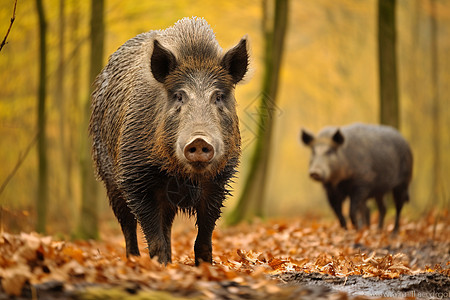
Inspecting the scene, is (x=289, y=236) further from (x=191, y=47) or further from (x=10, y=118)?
(x=10, y=118)

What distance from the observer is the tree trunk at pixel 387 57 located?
12953 mm

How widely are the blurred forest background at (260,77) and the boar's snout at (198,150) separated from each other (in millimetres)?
2845

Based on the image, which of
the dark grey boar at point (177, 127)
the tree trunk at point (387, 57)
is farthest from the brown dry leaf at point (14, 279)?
the tree trunk at point (387, 57)

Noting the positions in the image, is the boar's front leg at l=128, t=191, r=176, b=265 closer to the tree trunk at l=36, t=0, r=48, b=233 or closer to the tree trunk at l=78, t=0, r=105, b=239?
the tree trunk at l=36, t=0, r=48, b=233

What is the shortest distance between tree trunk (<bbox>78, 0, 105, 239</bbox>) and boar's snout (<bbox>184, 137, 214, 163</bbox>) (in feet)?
23.4

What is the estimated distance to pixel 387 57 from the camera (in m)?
13.0

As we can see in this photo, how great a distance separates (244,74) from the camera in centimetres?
569

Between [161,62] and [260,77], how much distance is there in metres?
20.8

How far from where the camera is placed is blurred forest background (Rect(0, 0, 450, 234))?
15.2 meters

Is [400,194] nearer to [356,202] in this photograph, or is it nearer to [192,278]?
[356,202]

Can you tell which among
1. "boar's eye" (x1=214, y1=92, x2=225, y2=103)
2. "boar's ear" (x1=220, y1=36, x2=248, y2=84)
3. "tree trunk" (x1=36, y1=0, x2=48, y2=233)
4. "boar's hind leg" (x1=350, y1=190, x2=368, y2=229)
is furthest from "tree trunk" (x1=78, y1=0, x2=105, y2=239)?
"boar's eye" (x1=214, y1=92, x2=225, y2=103)

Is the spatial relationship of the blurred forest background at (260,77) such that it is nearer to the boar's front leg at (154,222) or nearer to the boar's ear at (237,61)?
the boar's front leg at (154,222)

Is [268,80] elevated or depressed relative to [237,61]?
elevated

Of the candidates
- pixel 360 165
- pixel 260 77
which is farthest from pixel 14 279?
pixel 260 77
